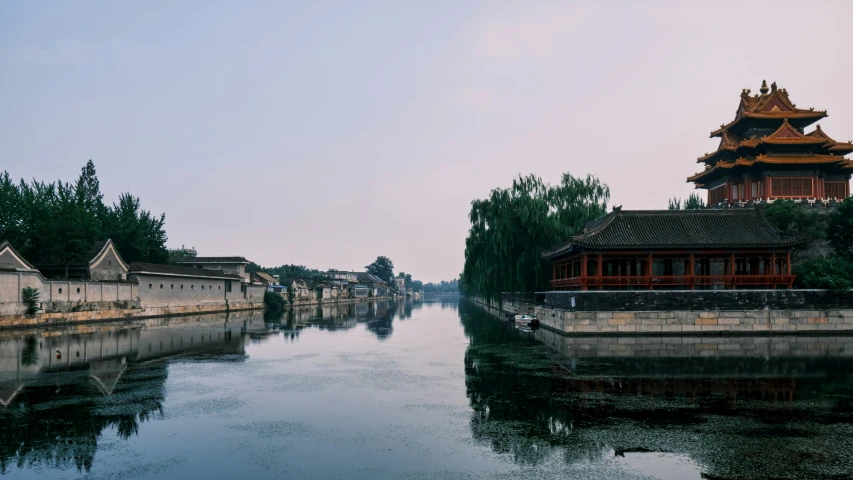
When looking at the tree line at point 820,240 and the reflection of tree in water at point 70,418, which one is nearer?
the reflection of tree in water at point 70,418

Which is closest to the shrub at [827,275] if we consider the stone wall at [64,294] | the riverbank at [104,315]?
the riverbank at [104,315]

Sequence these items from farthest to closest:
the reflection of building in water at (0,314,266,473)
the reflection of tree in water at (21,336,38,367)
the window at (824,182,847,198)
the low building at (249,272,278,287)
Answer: the low building at (249,272,278,287) < the window at (824,182,847,198) < the reflection of tree in water at (21,336,38,367) < the reflection of building in water at (0,314,266,473)

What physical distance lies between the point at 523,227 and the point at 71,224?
33320mm

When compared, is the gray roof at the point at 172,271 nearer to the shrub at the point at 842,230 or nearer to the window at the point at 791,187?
the window at the point at 791,187

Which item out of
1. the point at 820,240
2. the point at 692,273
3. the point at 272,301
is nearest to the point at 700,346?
the point at 692,273

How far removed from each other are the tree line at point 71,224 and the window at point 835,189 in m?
58.4

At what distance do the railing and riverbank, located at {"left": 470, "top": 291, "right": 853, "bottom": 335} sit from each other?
1057 millimetres

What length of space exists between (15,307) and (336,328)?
1906cm

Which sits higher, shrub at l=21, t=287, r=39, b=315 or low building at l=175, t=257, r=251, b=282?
low building at l=175, t=257, r=251, b=282

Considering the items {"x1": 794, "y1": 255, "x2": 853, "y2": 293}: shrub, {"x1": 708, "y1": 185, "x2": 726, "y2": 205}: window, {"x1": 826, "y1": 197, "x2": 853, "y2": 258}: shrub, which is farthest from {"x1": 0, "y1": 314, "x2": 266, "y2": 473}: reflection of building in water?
{"x1": 708, "y1": 185, "x2": 726, "y2": 205}: window

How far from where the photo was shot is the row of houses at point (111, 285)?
3450cm

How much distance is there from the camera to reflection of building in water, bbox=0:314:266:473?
10.7 m

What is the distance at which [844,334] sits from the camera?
98.4ft

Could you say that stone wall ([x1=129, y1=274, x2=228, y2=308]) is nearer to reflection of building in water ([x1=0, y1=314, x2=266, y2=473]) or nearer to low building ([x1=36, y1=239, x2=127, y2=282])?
low building ([x1=36, y1=239, x2=127, y2=282])
